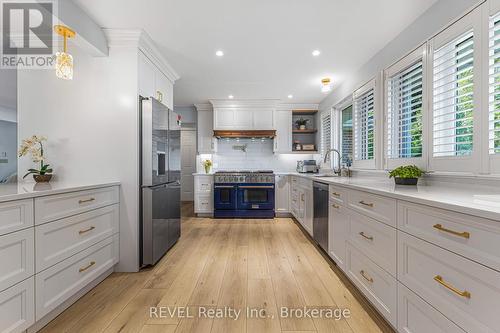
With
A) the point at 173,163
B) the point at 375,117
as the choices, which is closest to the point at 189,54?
the point at 173,163

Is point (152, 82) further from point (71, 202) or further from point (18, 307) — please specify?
point (18, 307)

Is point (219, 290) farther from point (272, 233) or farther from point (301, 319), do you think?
point (272, 233)

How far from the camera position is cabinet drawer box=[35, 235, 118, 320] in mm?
1509

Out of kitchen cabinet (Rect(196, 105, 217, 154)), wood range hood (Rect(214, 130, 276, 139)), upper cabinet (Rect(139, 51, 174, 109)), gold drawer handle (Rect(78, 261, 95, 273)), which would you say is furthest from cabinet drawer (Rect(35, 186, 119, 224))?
kitchen cabinet (Rect(196, 105, 217, 154))

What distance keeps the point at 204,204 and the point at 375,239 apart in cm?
375

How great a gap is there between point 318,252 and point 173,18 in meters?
3.04

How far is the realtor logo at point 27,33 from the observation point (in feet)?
6.24

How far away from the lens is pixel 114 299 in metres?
1.92

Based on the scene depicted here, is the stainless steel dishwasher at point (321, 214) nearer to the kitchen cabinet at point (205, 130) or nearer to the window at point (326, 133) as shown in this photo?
the window at point (326, 133)

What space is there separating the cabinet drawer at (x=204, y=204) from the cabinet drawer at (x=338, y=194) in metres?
2.95

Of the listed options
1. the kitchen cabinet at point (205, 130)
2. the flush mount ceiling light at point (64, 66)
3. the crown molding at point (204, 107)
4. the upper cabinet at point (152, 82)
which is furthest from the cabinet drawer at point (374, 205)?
the crown molding at point (204, 107)

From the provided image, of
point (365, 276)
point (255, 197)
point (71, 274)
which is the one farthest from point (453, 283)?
point (255, 197)

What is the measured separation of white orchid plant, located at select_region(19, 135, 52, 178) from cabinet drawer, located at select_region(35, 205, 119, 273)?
29.3 inches

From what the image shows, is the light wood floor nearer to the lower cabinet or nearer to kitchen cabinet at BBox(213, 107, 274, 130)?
the lower cabinet
